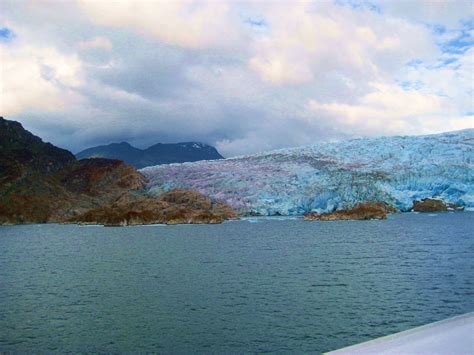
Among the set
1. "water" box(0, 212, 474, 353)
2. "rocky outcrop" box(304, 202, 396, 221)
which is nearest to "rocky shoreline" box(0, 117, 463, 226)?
"rocky outcrop" box(304, 202, 396, 221)

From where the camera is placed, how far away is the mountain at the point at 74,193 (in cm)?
8725

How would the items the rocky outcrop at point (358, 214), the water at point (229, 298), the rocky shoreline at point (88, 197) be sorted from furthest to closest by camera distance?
the rocky shoreline at point (88, 197) < the rocky outcrop at point (358, 214) < the water at point (229, 298)

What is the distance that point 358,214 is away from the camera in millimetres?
76375

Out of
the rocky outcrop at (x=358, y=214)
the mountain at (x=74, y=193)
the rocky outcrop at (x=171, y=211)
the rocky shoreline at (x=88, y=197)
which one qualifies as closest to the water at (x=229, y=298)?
the rocky outcrop at (x=358, y=214)

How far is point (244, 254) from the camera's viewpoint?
117 ft

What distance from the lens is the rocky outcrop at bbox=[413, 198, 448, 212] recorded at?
280 feet

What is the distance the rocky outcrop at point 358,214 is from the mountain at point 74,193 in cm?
1731

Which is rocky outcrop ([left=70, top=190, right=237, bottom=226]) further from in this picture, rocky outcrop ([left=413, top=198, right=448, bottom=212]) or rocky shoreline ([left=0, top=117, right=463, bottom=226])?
rocky outcrop ([left=413, top=198, right=448, bottom=212])

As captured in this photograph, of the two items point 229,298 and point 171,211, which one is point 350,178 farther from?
point 229,298

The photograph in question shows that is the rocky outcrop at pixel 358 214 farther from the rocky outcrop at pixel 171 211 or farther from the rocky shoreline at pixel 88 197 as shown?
the rocky outcrop at pixel 171 211

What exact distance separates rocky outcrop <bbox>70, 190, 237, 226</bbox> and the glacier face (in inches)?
142

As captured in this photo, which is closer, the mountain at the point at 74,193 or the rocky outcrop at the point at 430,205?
the rocky outcrop at the point at 430,205

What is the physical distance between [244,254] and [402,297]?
17580 mm

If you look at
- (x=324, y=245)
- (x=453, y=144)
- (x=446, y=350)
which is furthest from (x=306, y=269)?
(x=453, y=144)
